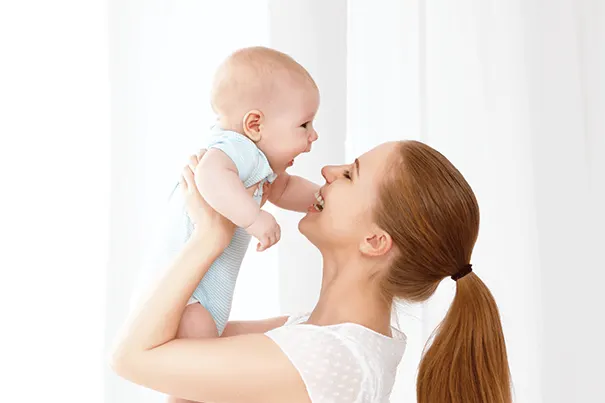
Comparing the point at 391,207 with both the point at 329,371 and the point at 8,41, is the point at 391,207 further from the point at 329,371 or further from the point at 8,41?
the point at 8,41

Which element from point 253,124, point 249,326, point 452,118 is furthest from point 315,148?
point 253,124

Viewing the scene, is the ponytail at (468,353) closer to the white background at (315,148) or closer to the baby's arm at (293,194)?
the baby's arm at (293,194)

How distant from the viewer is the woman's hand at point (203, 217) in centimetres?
148

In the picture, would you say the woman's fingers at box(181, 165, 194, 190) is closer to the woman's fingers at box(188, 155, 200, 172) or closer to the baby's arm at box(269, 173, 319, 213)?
the woman's fingers at box(188, 155, 200, 172)

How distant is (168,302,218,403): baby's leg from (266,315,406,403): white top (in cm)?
12

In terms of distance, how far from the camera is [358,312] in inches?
63.0

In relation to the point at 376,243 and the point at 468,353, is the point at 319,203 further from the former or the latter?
the point at 468,353

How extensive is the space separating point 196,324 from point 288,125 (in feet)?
1.30

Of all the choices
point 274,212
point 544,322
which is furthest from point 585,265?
point 274,212

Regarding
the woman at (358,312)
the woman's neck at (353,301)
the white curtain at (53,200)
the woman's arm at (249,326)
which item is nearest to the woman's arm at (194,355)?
the woman at (358,312)

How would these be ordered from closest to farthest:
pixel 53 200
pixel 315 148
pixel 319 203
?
pixel 319 203, pixel 53 200, pixel 315 148

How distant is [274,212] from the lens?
2.31 meters

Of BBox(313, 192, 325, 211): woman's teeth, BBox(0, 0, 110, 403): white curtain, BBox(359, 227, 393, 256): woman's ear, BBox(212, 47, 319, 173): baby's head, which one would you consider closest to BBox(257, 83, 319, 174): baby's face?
BBox(212, 47, 319, 173): baby's head

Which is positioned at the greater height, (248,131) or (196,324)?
(248,131)
